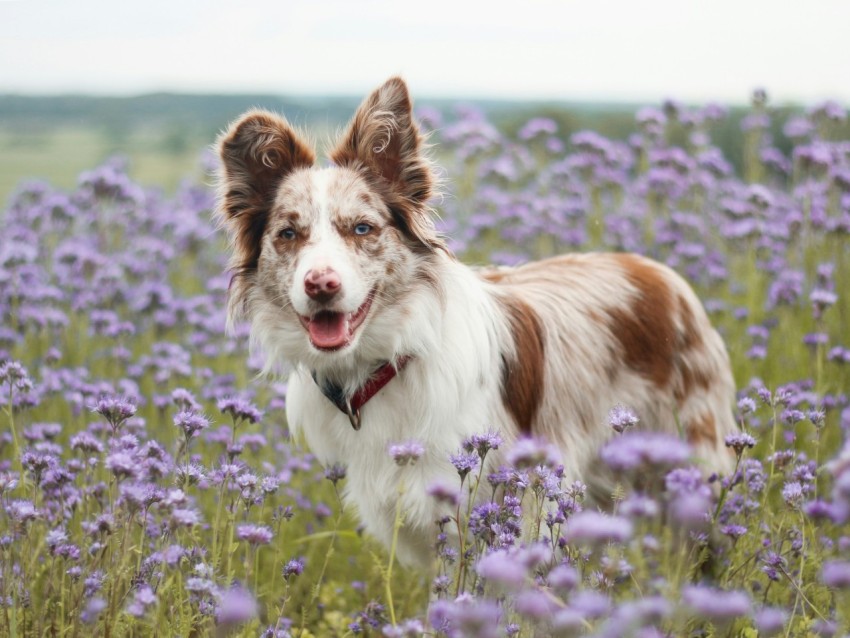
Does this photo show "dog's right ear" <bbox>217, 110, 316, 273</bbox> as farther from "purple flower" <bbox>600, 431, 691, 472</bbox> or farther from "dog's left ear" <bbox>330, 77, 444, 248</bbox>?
"purple flower" <bbox>600, 431, 691, 472</bbox>

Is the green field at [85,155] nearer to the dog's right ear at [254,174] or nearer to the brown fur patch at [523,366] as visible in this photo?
the dog's right ear at [254,174]

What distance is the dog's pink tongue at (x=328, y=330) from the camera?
128 inches

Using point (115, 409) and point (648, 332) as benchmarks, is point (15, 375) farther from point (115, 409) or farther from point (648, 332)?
point (648, 332)

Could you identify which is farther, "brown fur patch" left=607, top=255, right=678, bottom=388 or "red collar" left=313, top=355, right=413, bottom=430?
"brown fur patch" left=607, top=255, right=678, bottom=388

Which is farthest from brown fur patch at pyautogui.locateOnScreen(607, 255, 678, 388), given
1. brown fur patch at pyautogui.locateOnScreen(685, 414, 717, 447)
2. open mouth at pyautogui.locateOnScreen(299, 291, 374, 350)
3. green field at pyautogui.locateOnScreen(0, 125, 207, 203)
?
green field at pyautogui.locateOnScreen(0, 125, 207, 203)

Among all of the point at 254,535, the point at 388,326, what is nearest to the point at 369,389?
the point at 388,326

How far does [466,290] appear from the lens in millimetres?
3660

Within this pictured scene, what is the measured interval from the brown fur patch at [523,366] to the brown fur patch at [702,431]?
836mm

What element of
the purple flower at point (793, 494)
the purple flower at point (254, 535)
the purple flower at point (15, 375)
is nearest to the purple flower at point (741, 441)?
the purple flower at point (793, 494)

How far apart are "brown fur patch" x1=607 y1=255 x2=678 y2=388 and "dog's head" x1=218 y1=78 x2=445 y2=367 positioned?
1.10 metres

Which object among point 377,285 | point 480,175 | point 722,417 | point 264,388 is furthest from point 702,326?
point 480,175

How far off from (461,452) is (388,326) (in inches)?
25.8

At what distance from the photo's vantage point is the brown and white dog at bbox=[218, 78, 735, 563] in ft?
11.1

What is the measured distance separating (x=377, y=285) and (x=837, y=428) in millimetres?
2890
